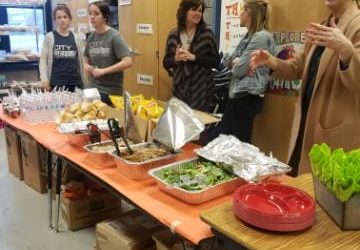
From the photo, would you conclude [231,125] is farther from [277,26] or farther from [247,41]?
[277,26]

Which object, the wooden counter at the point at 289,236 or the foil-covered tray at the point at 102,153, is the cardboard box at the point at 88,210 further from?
the wooden counter at the point at 289,236

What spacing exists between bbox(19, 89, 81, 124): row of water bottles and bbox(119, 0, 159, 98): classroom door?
60.9 inches

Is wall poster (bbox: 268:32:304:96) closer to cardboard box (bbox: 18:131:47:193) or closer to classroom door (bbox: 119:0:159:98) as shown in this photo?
classroom door (bbox: 119:0:159:98)

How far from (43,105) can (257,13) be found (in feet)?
5.50

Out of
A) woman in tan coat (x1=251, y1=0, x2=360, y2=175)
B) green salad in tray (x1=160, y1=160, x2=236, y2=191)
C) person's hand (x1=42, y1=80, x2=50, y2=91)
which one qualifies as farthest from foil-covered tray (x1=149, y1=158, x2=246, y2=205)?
person's hand (x1=42, y1=80, x2=50, y2=91)

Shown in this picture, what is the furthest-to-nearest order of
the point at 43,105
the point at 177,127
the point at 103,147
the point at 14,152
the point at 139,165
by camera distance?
1. the point at 14,152
2. the point at 43,105
3. the point at 103,147
4. the point at 177,127
5. the point at 139,165

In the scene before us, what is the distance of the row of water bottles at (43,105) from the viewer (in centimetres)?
279

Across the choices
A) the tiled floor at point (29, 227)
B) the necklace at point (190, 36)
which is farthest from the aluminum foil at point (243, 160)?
the necklace at point (190, 36)

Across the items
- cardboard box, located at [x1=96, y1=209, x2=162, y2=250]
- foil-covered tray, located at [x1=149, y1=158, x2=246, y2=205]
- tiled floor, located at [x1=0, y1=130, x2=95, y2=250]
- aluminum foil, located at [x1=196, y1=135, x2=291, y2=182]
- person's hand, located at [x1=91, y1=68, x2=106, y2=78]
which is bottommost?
tiled floor, located at [x1=0, y1=130, x2=95, y2=250]

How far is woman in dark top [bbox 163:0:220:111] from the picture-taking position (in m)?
3.06

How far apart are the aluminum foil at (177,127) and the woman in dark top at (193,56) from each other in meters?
1.22

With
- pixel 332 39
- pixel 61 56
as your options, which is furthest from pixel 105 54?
pixel 332 39

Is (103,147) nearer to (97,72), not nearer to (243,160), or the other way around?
(243,160)

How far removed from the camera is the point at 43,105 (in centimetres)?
283
